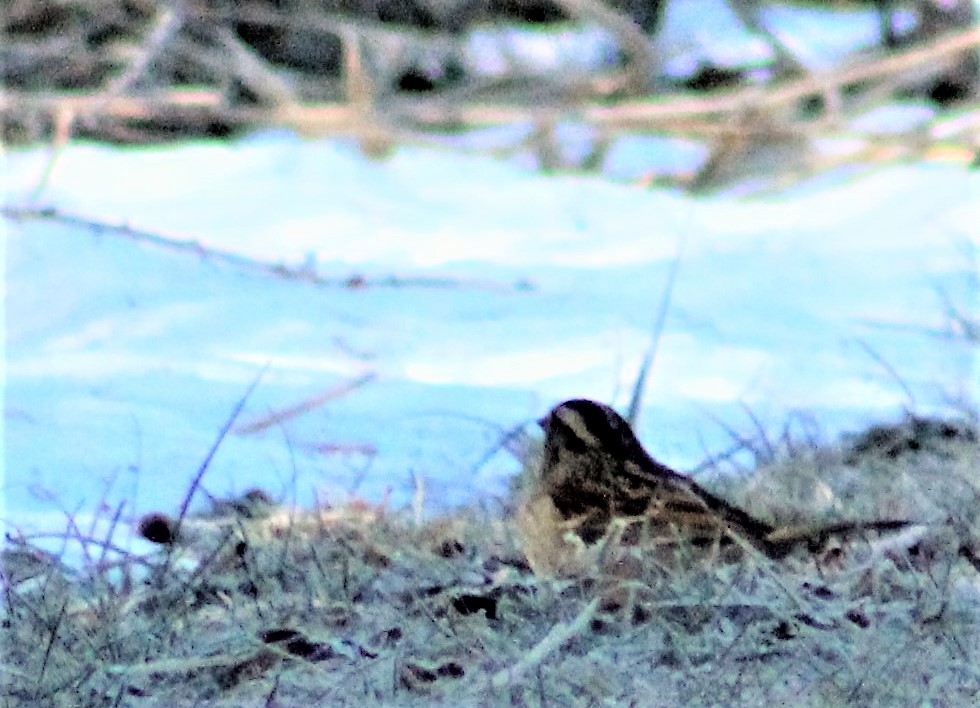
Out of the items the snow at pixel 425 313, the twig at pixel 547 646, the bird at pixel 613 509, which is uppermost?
the twig at pixel 547 646

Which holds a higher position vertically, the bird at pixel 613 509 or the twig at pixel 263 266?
the bird at pixel 613 509

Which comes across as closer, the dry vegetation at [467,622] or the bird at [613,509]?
the dry vegetation at [467,622]

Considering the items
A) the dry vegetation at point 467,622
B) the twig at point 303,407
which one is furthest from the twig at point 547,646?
the twig at point 303,407

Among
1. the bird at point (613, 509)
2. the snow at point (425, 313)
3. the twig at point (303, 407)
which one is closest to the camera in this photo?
the bird at point (613, 509)

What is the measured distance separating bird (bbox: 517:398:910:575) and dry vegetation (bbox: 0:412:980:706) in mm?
37

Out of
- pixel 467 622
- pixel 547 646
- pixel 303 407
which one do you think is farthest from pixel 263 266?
pixel 547 646

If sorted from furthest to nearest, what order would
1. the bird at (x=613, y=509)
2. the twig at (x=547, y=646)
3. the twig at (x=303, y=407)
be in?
1. the twig at (x=303, y=407)
2. the bird at (x=613, y=509)
3. the twig at (x=547, y=646)

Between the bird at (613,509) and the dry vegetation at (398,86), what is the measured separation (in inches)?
126

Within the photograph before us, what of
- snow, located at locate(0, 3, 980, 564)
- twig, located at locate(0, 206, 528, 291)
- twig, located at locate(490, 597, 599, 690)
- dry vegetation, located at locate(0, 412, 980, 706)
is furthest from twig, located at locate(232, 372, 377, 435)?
twig, located at locate(490, 597, 599, 690)

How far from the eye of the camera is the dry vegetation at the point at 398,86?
5582mm

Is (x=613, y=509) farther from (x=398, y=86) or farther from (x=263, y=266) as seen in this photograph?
(x=398, y=86)

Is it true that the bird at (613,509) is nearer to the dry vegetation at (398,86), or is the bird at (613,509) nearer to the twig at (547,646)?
the twig at (547,646)

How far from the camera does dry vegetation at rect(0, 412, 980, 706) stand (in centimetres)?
174

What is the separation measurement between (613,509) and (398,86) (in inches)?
162
